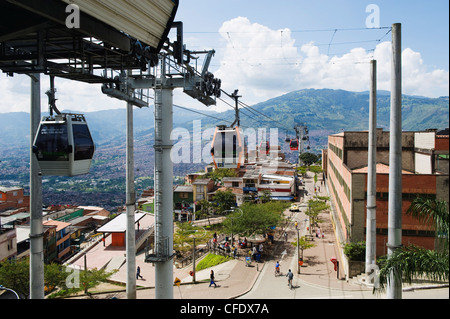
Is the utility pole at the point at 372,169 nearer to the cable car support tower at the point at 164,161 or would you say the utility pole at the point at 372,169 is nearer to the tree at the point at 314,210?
the cable car support tower at the point at 164,161

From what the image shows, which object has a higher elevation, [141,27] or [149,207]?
[141,27]

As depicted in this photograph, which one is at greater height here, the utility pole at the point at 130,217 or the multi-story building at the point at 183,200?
the utility pole at the point at 130,217

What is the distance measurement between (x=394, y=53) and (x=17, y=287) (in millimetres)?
21369

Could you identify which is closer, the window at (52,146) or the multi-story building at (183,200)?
the window at (52,146)

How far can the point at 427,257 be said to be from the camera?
564 centimetres

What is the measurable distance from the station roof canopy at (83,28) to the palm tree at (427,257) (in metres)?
5.69

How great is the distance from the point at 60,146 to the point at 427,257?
7.54 m

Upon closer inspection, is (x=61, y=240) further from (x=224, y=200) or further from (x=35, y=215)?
(x=35, y=215)

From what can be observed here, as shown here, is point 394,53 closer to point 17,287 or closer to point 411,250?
point 411,250

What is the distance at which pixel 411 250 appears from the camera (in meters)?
6.16

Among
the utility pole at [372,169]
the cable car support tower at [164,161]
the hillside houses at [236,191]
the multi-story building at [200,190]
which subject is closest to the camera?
the cable car support tower at [164,161]

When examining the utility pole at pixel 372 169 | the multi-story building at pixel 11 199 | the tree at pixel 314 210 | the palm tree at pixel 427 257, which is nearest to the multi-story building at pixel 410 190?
the utility pole at pixel 372 169

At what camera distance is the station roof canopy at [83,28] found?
13.8ft
